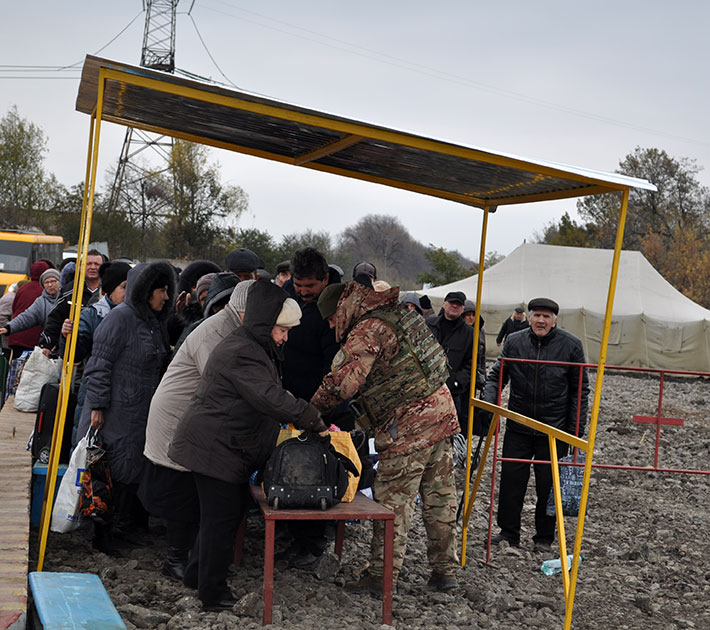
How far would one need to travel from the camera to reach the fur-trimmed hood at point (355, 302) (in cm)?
484

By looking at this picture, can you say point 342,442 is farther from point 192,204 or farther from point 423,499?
point 192,204

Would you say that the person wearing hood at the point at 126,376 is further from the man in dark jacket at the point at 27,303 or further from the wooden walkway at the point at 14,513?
the man in dark jacket at the point at 27,303

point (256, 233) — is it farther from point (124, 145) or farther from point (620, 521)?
point (620, 521)

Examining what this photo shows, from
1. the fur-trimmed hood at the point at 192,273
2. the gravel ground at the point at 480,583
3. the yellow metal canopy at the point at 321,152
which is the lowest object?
the gravel ground at the point at 480,583

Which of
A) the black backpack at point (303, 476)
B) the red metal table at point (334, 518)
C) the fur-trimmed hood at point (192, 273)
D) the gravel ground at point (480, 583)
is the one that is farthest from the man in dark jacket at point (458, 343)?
the black backpack at point (303, 476)

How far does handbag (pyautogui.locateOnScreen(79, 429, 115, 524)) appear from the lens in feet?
16.8

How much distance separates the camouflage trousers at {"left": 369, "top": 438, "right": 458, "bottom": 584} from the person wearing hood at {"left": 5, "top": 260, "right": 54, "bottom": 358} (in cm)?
577

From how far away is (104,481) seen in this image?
5234mm

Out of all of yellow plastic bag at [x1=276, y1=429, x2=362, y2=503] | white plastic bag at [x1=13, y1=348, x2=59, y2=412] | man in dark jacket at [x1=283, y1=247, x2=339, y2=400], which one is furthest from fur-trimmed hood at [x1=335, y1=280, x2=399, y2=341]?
white plastic bag at [x1=13, y1=348, x2=59, y2=412]

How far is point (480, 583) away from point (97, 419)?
2.65 m

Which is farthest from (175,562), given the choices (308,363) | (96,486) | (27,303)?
(27,303)

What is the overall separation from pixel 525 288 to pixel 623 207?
25364mm

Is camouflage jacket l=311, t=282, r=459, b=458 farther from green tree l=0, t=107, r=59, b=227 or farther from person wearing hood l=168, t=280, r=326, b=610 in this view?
green tree l=0, t=107, r=59, b=227

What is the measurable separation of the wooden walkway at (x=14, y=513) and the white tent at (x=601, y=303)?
895 inches
